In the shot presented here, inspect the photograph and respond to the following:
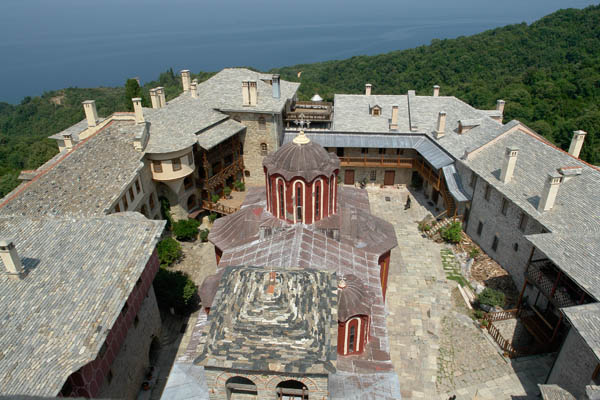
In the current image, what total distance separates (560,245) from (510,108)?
3725cm

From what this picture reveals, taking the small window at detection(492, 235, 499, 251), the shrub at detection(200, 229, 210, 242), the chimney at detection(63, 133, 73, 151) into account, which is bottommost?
the shrub at detection(200, 229, 210, 242)

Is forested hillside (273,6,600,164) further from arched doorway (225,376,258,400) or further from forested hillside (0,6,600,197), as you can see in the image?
arched doorway (225,376,258,400)

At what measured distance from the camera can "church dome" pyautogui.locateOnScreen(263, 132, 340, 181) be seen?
21.4 metres

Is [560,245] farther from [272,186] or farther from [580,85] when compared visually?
[580,85]

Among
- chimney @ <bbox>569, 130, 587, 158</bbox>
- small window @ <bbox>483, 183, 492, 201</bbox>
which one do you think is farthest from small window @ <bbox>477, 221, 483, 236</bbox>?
chimney @ <bbox>569, 130, 587, 158</bbox>

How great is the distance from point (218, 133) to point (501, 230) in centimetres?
2413

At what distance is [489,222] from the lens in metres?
30.8

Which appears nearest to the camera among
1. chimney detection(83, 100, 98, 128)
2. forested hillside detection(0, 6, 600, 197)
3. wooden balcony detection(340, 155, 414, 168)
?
chimney detection(83, 100, 98, 128)

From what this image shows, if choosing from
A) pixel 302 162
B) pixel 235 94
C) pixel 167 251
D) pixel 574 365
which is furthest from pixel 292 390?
pixel 235 94

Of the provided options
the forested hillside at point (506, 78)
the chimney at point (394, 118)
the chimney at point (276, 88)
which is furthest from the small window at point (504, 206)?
the chimney at point (276, 88)

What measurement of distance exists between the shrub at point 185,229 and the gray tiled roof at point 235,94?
11718 millimetres

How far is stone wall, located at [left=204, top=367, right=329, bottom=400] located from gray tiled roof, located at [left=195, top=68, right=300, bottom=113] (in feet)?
95.8

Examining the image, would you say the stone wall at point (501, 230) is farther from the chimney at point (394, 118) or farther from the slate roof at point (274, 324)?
the slate roof at point (274, 324)

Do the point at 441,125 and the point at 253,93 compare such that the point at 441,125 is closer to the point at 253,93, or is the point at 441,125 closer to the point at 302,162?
the point at 253,93
